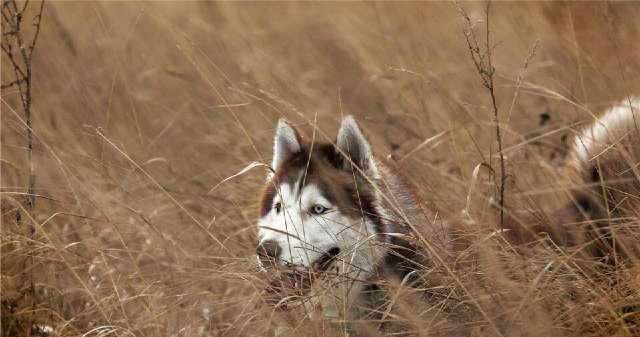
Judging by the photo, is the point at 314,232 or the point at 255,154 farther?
the point at 255,154

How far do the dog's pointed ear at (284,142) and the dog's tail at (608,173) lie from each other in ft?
3.52

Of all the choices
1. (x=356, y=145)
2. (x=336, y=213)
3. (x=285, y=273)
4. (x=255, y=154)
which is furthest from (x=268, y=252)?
(x=255, y=154)

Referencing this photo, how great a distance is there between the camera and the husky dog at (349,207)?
11.1 ft

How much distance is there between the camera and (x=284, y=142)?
3953mm

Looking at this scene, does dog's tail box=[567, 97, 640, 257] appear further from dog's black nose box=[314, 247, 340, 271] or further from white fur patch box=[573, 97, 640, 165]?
dog's black nose box=[314, 247, 340, 271]

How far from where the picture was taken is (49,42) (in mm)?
7281

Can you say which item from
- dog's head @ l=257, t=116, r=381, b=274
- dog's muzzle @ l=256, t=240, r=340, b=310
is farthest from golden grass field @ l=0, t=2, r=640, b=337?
dog's head @ l=257, t=116, r=381, b=274

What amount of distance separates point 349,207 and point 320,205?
12 cm

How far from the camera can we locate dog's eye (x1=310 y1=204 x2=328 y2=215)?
3.68 m

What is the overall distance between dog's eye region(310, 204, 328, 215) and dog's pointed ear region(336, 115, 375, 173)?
8.3 inches

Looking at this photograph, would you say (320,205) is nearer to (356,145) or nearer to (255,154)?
(356,145)

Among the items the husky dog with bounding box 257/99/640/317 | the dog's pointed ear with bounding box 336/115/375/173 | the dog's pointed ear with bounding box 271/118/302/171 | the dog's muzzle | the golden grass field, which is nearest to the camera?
the golden grass field

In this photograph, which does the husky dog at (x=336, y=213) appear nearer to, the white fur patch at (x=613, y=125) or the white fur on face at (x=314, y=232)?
the white fur on face at (x=314, y=232)

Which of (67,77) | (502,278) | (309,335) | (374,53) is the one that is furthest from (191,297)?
(67,77)
